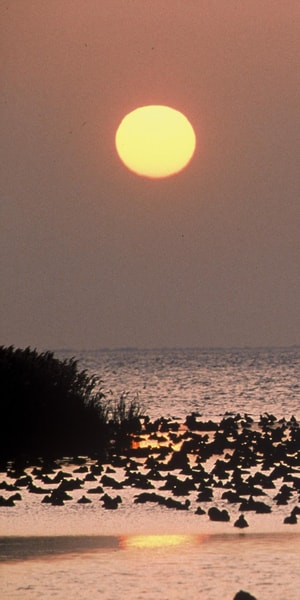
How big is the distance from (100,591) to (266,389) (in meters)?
98.1

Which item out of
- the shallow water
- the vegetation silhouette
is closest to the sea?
the shallow water

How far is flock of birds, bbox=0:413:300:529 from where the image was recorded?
22969 mm

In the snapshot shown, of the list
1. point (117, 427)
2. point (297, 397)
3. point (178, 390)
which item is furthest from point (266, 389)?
point (117, 427)

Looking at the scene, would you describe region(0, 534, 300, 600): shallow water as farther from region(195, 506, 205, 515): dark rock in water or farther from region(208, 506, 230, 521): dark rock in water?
region(195, 506, 205, 515): dark rock in water

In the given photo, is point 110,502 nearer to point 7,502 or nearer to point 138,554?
point 7,502

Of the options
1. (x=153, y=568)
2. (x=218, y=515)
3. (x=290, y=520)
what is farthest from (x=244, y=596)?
(x=218, y=515)

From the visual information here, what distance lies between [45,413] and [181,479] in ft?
24.9

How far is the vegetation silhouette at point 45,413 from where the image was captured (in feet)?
107

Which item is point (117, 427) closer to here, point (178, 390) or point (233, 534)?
point (233, 534)

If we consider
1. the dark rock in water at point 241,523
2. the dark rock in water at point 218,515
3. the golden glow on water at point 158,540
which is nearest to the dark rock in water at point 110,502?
the dark rock in water at point 218,515

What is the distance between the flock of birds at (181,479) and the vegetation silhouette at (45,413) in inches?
54.5

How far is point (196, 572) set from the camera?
53.2 ft

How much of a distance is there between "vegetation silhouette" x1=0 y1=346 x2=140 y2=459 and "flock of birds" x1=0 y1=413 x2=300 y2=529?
4.54 feet

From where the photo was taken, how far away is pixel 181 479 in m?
26.7
